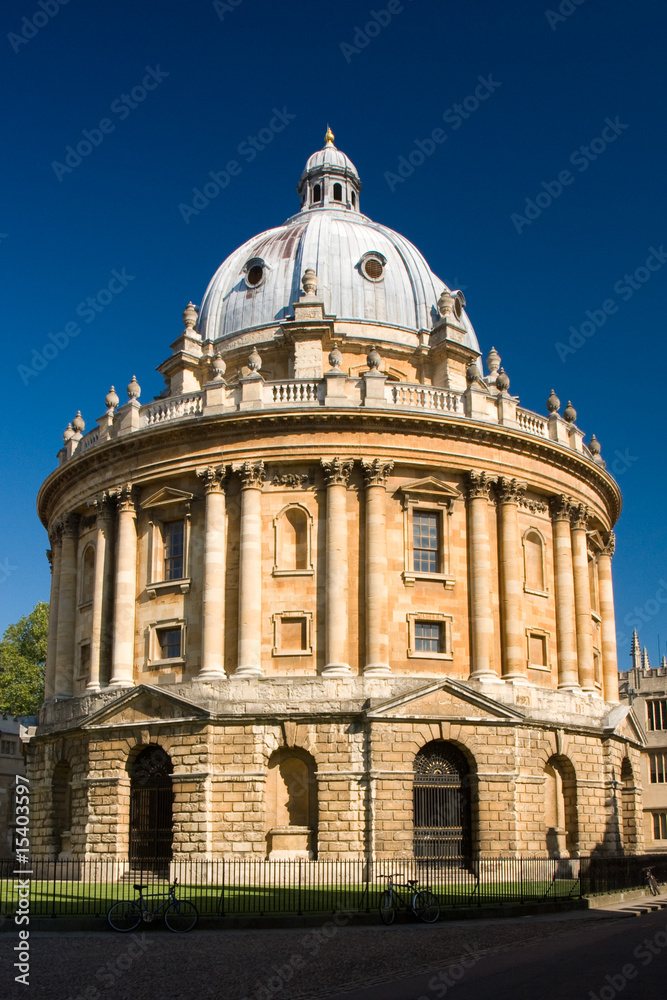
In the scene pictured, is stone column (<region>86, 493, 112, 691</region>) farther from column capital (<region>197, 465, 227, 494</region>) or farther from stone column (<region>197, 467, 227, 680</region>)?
stone column (<region>197, 467, 227, 680</region>)

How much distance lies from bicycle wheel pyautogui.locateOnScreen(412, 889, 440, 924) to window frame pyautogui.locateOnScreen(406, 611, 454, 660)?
47.7 ft

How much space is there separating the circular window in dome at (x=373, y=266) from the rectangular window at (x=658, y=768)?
3898 centimetres

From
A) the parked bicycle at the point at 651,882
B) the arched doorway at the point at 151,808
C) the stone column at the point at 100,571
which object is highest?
the stone column at the point at 100,571

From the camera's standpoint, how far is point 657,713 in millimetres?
75250

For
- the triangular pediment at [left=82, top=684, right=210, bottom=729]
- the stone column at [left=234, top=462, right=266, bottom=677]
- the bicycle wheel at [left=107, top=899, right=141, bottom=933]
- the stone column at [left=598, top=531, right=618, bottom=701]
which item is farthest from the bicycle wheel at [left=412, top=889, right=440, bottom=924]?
the stone column at [left=598, top=531, right=618, bottom=701]

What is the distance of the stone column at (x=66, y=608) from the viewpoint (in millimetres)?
44375

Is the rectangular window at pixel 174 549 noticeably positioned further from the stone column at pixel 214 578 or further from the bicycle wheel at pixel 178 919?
the bicycle wheel at pixel 178 919

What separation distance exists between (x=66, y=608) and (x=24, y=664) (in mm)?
26283

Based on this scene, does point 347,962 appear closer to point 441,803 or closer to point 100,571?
point 441,803

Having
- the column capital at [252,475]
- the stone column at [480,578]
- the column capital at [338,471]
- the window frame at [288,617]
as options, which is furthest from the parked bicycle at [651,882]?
the column capital at [252,475]

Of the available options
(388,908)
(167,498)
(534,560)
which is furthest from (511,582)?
(388,908)

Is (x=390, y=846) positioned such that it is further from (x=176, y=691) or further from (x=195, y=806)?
(x=176, y=691)

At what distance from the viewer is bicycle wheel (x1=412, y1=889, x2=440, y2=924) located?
24.1 meters

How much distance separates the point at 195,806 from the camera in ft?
119
